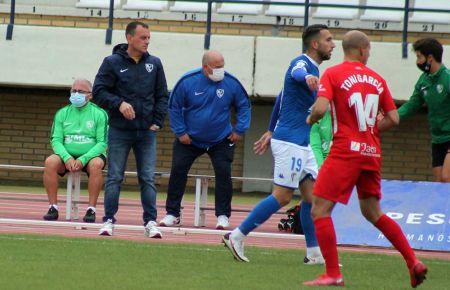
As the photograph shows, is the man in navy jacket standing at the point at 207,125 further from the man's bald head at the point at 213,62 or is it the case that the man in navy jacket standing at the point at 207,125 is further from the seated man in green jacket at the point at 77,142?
the seated man in green jacket at the point at 77,142

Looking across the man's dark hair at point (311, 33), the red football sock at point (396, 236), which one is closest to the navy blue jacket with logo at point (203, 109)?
the man's dark hair at point (311, 33)

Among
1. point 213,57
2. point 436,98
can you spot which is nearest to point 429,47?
point 436,98

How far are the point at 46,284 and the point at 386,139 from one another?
13201mm

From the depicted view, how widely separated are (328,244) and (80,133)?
5.88 metres

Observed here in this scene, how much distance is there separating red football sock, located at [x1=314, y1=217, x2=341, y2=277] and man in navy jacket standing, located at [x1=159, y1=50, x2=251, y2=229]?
4.89 m

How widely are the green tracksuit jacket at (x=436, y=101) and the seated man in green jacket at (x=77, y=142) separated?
3.43 meters

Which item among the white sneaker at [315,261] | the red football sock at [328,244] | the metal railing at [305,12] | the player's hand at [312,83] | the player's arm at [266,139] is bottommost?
the white sneaker at [315,261]

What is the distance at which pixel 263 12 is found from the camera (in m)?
19.4

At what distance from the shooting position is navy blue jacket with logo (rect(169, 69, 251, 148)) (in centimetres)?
1342

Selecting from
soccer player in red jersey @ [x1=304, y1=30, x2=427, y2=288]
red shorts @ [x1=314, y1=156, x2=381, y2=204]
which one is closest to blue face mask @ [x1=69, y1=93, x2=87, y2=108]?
soccer player in red jersey @ [x1=304, y1=30, x2=427, y2=288]

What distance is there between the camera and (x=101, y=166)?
1369cm

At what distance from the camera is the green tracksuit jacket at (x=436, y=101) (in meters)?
12.5

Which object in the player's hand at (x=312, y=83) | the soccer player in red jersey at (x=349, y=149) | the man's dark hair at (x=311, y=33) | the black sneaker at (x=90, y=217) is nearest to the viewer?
the soccer player in red jersey at (x=349, y=149)

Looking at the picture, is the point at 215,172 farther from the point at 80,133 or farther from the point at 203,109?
the point at 80,133
